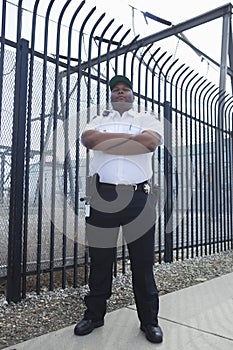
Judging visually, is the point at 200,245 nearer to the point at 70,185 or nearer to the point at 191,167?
the point at 191,167

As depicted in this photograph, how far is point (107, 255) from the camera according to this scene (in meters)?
2.28

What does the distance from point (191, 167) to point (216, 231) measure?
1.16 metres

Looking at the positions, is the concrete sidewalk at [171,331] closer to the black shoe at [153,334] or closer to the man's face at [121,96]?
the black shoe at [153,334]

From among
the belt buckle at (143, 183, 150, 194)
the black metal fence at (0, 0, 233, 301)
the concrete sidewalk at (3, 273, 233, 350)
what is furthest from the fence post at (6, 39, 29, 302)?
the belt buckle at (143, 183, 150, 194)

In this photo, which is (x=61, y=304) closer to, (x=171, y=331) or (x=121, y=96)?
(x=171, y=331)

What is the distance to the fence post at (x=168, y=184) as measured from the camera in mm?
4402

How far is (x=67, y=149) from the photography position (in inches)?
129

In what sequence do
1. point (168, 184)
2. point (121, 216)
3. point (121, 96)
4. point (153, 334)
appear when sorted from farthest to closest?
point (168, 184) < point (121, 96) < point (121, 216) < point (153, 334)

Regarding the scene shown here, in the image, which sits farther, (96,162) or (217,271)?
(217,271)

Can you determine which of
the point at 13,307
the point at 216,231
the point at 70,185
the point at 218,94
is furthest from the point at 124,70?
the point at 216,231

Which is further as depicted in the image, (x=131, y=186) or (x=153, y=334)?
(x=131, y=186)

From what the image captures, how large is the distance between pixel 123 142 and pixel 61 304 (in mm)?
1472

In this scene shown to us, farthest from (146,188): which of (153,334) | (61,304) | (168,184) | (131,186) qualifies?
(168,184)

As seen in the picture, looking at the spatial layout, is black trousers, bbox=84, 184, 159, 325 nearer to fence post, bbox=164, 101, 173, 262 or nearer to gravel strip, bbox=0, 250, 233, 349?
gravel strip, bbox=0, 250, 233, 349
